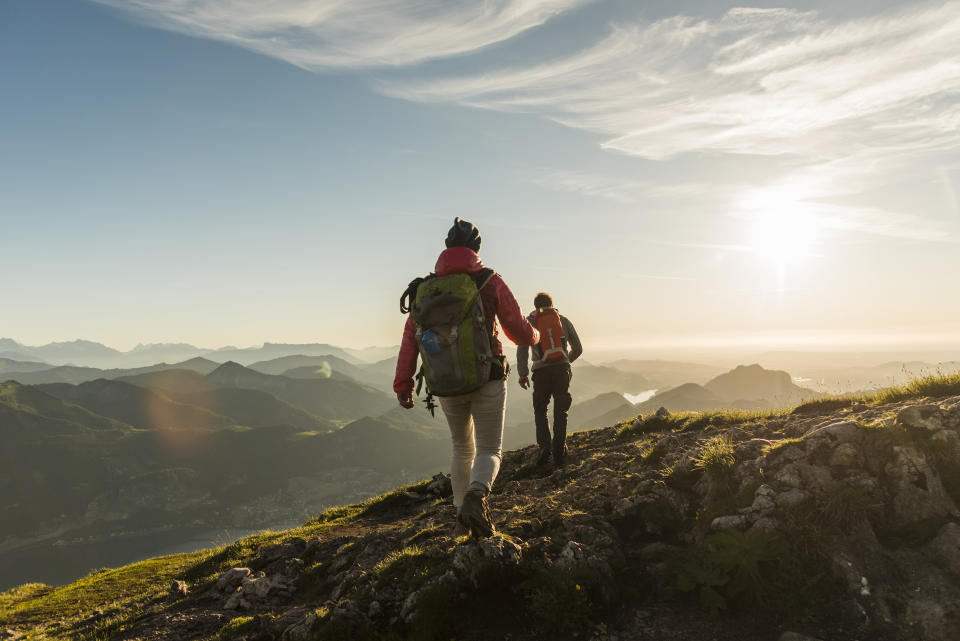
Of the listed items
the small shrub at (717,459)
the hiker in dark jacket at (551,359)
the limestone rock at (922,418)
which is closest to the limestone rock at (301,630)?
the small shrub at (717,459)

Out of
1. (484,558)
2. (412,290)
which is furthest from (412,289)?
(484,558)

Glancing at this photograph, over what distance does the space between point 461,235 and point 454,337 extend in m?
1.59

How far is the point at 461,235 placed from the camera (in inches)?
267

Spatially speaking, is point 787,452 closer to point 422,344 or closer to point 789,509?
point 789,509

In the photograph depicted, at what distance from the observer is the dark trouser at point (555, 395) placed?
35.6ft

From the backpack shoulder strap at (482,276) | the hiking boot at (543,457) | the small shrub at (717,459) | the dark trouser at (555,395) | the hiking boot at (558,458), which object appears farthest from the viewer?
the hiking boot at (543,457)

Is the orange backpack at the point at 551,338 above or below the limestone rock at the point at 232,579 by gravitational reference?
above

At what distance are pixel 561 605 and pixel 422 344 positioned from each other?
345cm

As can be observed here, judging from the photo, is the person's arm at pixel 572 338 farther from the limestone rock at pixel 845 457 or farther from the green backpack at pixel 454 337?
the limestone rock at pixel 845 457

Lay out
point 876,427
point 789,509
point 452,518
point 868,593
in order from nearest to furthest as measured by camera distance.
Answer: point 868,593, point 789,509, point 876,427, point 452,518

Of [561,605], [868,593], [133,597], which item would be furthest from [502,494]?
[133,597]

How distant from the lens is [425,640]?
16.2 feet

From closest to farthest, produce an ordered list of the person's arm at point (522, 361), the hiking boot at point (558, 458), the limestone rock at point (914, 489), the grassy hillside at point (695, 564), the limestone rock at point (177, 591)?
the grassy hillside at point (695, 564)
the limestone rock at point (914, 489)
the limestone rock at point (177, 591)
the person's arm at point (522, 361)
the hiking boot at point (558, 458)

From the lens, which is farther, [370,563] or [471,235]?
[370,563]
